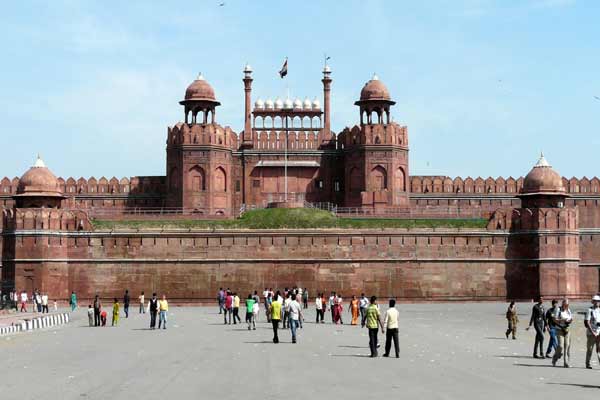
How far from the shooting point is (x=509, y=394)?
15.0 meters

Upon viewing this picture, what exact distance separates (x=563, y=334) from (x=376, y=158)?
3882 cm

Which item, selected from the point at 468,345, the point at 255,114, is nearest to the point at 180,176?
the point at 255,114

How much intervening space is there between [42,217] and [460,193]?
83.5 ft

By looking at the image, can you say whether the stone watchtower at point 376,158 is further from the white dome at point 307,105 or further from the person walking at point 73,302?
the person walking at point 73,302

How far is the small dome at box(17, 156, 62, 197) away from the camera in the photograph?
2042 inches

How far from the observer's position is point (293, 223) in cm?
5175

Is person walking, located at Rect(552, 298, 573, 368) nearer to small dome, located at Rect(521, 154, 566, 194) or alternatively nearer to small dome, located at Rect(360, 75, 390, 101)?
small dome, located at Rect(521, 154, 566, 194)

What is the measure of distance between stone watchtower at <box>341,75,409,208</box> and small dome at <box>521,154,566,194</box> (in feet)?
25.4

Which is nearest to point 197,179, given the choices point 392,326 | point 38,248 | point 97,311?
point 38,248

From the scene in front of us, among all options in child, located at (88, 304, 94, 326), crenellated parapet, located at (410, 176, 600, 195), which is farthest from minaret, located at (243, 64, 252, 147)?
child, located at (88, 304, 94, 326)

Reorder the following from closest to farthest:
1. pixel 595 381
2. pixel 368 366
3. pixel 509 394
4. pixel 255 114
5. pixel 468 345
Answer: pixel 509 394, pixel 595 381, pixel 368 366, pixel 468 345, pixel 255 114

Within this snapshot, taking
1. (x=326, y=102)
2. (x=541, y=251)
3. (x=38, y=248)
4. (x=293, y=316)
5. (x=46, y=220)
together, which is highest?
(x=326, y=102)

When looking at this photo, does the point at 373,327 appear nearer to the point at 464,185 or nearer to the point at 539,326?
the point at 539,326

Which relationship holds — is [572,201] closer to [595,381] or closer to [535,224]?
[535,224]
